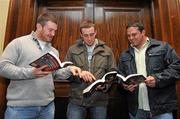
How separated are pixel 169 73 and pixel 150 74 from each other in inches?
6.0

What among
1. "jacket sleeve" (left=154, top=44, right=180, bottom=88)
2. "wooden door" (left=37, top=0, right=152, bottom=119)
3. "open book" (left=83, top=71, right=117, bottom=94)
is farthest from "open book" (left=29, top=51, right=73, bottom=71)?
"wooden door" (left=37, top=0, right=152, bottom=119)

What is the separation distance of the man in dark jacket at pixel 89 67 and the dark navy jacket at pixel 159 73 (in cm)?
17

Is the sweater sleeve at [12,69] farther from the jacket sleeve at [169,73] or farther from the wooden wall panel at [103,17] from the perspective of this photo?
the jacket sleeve at [169,73]

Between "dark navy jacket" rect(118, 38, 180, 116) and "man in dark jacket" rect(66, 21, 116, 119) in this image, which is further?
"man in dark jacket" rect(66, 21, 116, 119)

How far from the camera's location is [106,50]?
2004 mm

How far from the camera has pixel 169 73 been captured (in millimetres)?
1727

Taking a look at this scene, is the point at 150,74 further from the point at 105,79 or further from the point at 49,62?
the point at 49,62

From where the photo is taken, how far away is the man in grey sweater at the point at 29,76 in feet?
4.98

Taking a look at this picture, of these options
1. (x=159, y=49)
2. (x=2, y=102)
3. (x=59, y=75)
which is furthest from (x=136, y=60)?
(x=2, y=102)

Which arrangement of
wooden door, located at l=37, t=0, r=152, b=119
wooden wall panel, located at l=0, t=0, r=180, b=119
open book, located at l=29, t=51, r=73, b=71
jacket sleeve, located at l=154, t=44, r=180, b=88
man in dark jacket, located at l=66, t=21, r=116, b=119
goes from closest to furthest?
open book, located at l=29, t=51, r=73, b=71 → jacket sleeve, located at l=154, t=44, r=180, b=88 → man in dark jacket, located at l=66, t=21, r=116, b=119 → wooden wall panel, located at l=0, t=0, r=180, b=119 → wooden door, located at l=37, t=0, r=152, b=119

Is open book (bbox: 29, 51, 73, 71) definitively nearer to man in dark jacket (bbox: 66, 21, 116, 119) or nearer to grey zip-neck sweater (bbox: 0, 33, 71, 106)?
grey zip-neck sweater (bbox: 0, 33, 71, 106)

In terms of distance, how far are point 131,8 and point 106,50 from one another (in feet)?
3.30

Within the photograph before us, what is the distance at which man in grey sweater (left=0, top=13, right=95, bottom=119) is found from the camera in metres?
1.52

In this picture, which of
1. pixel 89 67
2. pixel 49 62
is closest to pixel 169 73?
pixel 89 67
